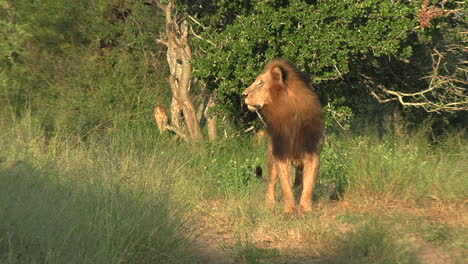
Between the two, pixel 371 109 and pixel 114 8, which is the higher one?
pixel 114 8

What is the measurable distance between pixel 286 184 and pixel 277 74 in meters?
1.15

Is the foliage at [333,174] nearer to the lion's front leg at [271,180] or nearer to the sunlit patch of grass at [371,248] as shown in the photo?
the lion's front leg at [271,180]

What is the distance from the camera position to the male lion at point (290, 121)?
22.0 ft

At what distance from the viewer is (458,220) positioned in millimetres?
6223

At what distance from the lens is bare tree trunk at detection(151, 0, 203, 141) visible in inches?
417

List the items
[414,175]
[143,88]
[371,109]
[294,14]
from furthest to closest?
[371,109], [143,88], [294,14], [414,175]

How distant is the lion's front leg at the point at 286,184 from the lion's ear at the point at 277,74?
85 cm

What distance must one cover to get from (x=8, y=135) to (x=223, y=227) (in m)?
3.02

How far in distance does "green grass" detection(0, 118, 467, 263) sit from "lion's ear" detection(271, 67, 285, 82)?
136cm

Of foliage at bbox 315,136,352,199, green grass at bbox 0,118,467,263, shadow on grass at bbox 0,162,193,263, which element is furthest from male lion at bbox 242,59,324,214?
shadow on grass at bbox 0,162,193,263

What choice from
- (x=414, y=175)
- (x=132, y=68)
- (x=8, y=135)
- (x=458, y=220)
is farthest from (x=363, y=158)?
(x=132, y=68)

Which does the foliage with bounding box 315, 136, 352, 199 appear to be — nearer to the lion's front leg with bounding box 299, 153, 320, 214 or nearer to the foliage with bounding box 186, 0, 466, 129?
the lion's front leg with bounding box 299, 153, 320, 214

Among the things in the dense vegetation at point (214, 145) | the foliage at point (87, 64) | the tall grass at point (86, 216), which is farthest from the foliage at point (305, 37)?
the tall grass at point (86, 216)

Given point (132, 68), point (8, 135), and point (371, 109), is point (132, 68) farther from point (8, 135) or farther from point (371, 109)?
point (371, 109)
